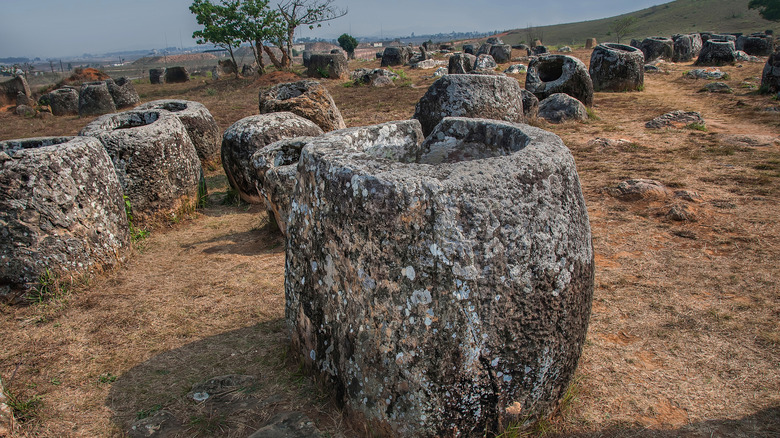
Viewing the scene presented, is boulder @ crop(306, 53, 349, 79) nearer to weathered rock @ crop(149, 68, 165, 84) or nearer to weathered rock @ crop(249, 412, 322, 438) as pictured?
weathered rock @ crop(149, 68, 165, 84)

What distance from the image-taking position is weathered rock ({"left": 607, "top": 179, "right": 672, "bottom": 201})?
5.60m

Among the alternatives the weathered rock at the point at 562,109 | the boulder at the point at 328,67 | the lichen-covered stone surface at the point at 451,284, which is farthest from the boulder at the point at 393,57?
the lichen-covered stone surface at the point at 451,284

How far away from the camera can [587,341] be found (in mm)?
3039

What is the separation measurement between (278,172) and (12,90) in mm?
19229

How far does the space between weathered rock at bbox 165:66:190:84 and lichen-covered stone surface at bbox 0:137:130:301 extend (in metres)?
22.6

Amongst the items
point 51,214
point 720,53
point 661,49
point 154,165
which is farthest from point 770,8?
point 51,214

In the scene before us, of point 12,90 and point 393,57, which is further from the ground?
point 393,57

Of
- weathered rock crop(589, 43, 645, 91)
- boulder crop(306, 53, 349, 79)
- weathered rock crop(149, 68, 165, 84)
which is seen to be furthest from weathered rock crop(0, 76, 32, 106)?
weathered rock crop(589, 43, 645, 91)

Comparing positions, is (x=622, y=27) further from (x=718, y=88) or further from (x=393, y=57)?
(x=718, y=88)

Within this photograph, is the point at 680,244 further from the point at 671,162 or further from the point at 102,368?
the point at 102,368

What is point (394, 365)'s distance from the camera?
6.82ft

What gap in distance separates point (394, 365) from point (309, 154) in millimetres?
1116

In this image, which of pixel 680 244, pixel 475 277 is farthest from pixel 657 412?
pixel 680 244

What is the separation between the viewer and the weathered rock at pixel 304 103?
8.20 m
